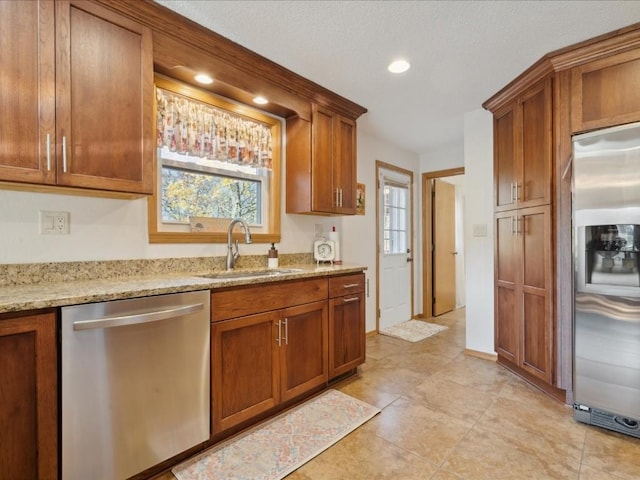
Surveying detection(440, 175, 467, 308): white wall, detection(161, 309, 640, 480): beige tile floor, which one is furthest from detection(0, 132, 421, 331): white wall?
detection(440, 175, 467, 308): white wall

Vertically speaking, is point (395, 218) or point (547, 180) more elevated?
point (547, 180)

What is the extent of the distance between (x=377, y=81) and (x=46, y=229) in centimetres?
245

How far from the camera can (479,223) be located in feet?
10.5

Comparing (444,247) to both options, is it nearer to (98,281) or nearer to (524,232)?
(524,232)

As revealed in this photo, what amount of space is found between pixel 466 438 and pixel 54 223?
259cm

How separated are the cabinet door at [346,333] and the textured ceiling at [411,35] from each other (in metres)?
1.77

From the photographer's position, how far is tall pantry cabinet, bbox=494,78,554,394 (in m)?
2.37

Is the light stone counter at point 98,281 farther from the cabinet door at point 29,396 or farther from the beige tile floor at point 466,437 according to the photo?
the beige tile floor at point 466,437

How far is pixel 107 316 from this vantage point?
1379 mm

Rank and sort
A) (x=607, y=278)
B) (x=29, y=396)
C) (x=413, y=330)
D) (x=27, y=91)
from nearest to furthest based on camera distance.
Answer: (x=29, y=396) → (x=27, y=91) → (x=607, y=278) → (x=413, y=330)

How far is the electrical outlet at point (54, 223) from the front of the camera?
5.51 ft

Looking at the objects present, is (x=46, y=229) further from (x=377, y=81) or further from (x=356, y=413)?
(x=377, y=81)

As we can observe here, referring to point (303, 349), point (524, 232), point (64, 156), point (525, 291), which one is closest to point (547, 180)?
point (524, 232)

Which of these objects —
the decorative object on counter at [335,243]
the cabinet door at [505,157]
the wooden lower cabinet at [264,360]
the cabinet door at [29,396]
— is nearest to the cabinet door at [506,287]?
the cabinet door at [505,157]
